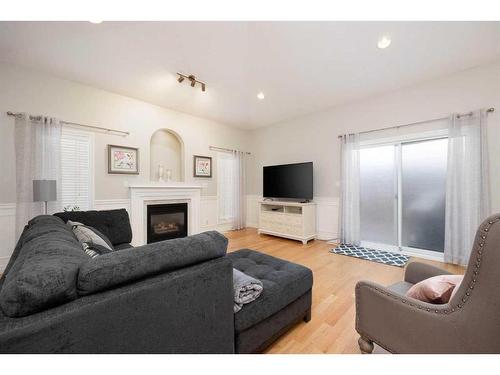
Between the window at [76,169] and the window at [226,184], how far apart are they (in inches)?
99.3

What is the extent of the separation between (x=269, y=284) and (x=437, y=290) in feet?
3.06

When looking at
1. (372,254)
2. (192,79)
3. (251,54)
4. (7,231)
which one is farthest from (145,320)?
(372,254)

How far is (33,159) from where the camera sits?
9.39ft

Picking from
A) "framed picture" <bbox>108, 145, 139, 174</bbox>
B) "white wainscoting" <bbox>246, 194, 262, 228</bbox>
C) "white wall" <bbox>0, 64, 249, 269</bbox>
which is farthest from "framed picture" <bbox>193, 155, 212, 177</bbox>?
"white wainscoting" <bbox>246, 194, 262, 228</bbox>

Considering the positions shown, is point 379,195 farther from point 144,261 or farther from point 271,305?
point 144,261

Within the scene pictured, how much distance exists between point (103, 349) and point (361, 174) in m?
4.18

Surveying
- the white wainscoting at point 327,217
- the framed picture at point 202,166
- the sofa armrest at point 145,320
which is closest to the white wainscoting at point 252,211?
the framed picture at point 202,166

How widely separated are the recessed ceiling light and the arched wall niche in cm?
364

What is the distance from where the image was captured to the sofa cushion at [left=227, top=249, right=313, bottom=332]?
4.07 feet

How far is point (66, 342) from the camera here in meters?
0.66

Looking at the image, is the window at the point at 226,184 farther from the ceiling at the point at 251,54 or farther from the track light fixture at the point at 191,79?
the track light fixture at the point at 191,79

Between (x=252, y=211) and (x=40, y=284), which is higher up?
(x=40, y=284)

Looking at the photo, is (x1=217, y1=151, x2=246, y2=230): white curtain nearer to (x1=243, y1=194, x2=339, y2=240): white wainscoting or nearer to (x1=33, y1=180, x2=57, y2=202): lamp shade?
(x1=243, y1=194, x2=339, y2=240): white wainscoting
